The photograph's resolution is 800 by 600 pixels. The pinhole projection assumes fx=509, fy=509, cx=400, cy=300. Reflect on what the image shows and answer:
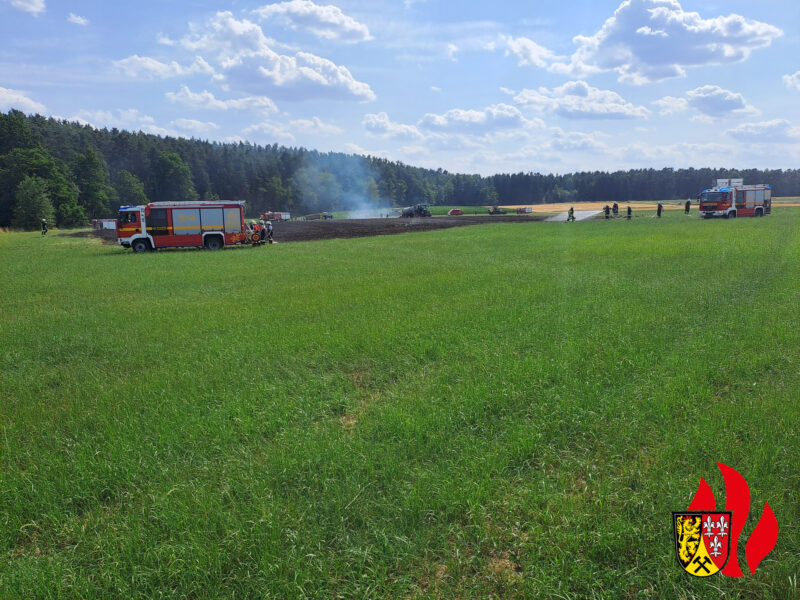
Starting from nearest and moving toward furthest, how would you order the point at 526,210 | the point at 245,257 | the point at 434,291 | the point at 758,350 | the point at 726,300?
the point at 758,350 < the point at 726,300 < the point at 434,291 < the point at 245,257 < the point at 526,210

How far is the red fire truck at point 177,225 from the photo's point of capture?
3041cm

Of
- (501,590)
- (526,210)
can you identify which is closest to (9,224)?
(526,210)

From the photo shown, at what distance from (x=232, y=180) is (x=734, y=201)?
112 metres

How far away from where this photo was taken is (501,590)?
342 cm

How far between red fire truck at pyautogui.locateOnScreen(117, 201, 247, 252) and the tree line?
152 feet

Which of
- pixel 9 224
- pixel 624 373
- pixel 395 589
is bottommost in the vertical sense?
pixel 395 589

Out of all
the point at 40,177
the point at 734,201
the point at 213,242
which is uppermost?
the point at 40,177

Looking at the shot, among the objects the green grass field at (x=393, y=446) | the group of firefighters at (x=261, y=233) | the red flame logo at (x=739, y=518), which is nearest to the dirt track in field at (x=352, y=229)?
the group of firefighters at (x=261, y=233)

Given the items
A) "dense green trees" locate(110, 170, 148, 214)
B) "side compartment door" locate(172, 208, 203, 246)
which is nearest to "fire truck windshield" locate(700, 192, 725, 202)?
"side compartment door" locate(172, 208, 203, 246)

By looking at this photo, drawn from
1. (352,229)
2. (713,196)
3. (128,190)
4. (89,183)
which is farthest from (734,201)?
(128,190)

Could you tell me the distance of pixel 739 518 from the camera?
390 cm

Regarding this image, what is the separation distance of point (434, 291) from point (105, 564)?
36.5 feet

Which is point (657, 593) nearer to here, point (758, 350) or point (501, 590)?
point (501, 590)

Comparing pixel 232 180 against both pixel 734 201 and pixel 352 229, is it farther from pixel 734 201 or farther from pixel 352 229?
pixel 734 201
